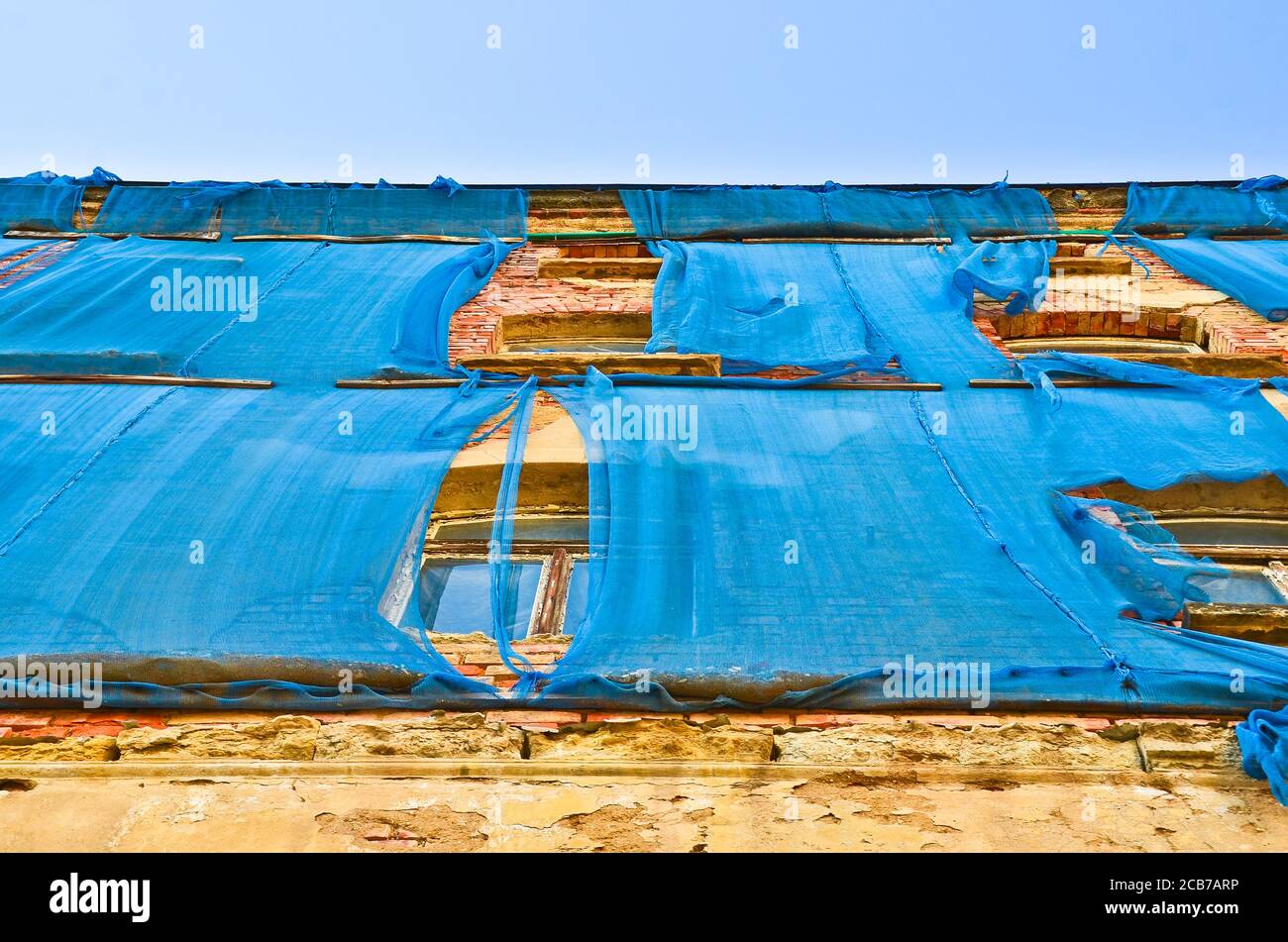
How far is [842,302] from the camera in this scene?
8438 mm

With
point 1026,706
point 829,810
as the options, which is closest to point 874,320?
point 1026,706

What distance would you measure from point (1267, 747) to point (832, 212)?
23.1 ft

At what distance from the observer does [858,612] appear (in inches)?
194

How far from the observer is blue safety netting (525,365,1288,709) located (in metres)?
4.62

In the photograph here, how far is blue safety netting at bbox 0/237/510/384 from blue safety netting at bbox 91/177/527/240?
26.6 inches

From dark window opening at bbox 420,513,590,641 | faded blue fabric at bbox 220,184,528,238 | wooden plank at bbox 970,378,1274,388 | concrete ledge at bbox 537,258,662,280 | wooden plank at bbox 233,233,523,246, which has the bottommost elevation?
dark window opening at bbox 420,513,590,641

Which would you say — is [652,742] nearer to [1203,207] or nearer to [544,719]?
[544,719]

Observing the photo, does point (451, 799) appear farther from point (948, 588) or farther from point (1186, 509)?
point (1186, 509)

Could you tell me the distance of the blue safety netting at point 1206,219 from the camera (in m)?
9.71

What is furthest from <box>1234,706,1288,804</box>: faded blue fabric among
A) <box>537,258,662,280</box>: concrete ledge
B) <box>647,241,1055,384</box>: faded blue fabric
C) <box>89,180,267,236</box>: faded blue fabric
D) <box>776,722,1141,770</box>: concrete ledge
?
<box>89,180,267,236</box>: faded blue fabric

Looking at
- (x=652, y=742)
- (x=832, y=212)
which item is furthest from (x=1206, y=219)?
(x=652, y=742)

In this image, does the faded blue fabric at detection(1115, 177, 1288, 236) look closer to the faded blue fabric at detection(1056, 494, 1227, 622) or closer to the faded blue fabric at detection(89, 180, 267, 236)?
the faded blue fabric at detection(1056, 494, 1227, 622)

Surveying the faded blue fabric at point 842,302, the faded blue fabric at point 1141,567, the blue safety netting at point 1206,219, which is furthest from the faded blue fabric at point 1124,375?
the blue safety netting at point 1206,219

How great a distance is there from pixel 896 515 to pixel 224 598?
2.79 meters
